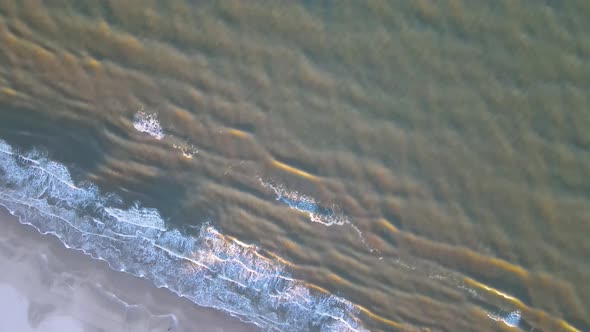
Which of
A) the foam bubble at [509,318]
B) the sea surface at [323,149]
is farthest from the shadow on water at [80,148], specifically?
the foam bubble at [509,318]

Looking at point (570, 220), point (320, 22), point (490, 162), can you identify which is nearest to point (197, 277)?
point (320, 22)

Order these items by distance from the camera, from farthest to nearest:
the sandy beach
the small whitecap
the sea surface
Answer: the sandy beach < the small whitecap < the sea surface

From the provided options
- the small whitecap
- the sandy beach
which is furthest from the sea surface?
the sandy beach

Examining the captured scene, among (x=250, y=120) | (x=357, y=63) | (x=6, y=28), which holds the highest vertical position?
(x=357, y=63)

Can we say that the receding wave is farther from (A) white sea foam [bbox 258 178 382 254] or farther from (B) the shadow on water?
(A) white sea foam [bbox 258 178 382 254]

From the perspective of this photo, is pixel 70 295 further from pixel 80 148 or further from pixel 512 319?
pixel 512 319

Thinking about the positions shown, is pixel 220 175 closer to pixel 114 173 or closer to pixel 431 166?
pixel 114 173
